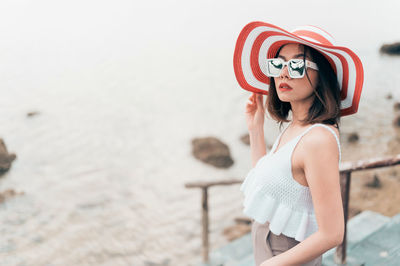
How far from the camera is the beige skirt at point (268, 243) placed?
46.8 inches

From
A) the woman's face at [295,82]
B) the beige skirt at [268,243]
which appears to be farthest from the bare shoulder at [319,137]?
the beige skirt at [268,243]

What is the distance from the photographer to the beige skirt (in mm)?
1188

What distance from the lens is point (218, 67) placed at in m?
20.8

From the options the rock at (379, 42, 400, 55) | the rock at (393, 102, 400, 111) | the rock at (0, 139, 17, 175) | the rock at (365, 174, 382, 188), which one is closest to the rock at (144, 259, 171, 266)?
the rock at (365, 174, 382, 188)

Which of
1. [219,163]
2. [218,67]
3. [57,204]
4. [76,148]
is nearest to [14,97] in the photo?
[76,148]

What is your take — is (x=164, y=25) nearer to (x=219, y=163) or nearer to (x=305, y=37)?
(x=219, y=163)

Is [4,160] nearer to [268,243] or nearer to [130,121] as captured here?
[130,121]

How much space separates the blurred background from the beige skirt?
4773 mm

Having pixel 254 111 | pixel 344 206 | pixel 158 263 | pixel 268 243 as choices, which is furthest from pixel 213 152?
pixel 268 243

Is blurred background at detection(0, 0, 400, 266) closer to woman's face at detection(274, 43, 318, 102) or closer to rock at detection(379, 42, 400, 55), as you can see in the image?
rock at detection(379, 42, 400, 55)

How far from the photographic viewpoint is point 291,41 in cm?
115

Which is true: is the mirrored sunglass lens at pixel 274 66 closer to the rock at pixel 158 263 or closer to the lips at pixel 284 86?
the lips at pixel 284 86

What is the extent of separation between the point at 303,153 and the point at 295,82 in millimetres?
233

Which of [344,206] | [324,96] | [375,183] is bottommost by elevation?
[375,183]
